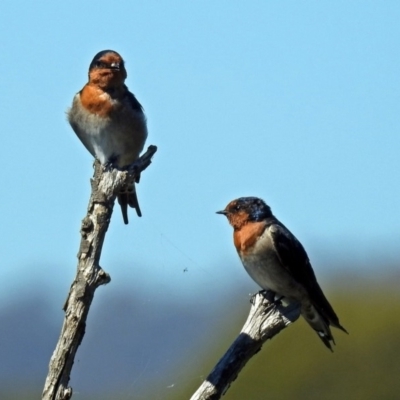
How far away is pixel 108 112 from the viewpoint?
38.3ft

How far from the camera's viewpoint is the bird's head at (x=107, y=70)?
1152 cm

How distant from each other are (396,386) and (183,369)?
48.1 ft

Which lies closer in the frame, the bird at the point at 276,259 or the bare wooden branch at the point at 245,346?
the bare wooden branch at the point at 245,346

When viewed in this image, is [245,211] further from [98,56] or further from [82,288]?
[82,288]

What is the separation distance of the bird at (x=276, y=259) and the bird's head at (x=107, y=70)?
4.57 feet

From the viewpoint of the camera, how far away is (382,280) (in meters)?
50.1

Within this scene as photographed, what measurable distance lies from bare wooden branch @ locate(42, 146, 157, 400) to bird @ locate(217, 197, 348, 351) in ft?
10.7

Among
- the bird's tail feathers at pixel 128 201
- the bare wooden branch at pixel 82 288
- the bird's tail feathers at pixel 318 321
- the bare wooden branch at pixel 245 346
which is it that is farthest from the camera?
the bird's tail feathers at pixel 128 201

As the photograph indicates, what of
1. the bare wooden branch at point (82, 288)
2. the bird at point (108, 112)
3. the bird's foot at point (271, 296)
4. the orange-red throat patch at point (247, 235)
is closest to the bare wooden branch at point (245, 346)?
the bare wooden branch at point (82, 288)

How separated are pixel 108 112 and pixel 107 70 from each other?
0.35 m

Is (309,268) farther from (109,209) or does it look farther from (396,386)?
(396,386)

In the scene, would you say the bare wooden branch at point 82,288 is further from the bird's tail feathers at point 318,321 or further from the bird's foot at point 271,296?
the bird's tail feathers at point 318,321

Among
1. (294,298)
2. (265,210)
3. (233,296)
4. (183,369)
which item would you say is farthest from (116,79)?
(233,296)

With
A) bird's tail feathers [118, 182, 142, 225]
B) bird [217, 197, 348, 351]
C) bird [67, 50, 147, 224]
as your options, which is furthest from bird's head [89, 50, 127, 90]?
bird [217, 197, 348, 351]
